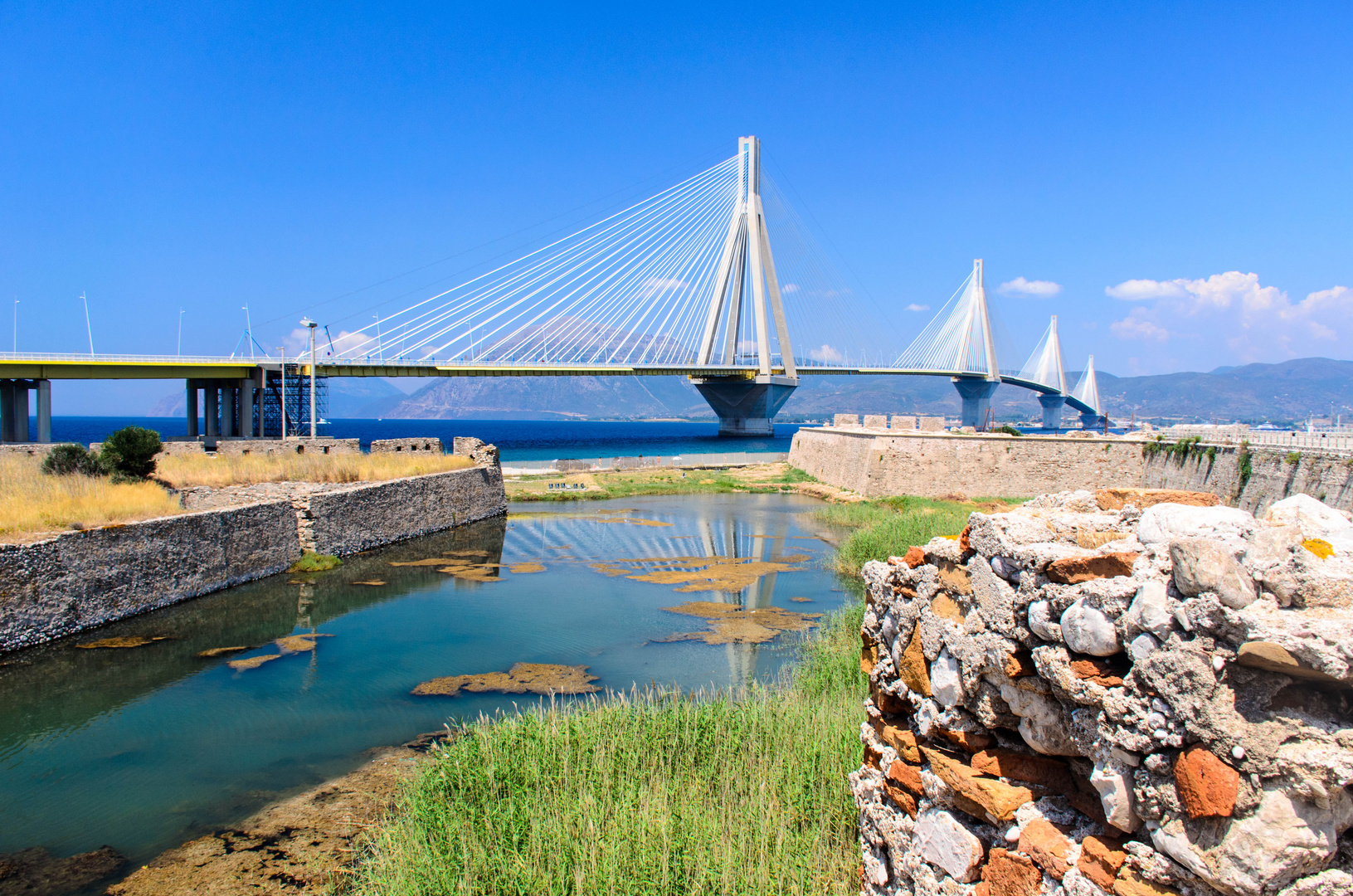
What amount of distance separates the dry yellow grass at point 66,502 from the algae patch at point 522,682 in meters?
5.21

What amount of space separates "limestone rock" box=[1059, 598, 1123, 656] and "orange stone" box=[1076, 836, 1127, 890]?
22.8 inches

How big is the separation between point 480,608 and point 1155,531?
9498 mm

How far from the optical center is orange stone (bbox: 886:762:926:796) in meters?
3.07

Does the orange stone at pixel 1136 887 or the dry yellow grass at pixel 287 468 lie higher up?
the dry yellow grass at pixel 287 468

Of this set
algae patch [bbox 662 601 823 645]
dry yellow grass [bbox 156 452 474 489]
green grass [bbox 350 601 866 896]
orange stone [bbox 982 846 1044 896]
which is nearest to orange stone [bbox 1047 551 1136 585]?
orange stone [bbox 982 846 1044 896]

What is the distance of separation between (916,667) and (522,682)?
5.33 m

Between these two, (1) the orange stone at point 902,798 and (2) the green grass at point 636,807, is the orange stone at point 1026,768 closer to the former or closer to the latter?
(1) the orange stone at point 902,798

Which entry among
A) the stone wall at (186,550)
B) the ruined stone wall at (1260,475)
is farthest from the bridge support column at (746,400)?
the stone wall at (186,550)

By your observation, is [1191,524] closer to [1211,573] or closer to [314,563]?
[1211,573]

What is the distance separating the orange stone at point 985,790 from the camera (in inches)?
105

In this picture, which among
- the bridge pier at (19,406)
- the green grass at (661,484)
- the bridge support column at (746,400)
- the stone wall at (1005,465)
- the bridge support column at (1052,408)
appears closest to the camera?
the stone wall at (1005,465)

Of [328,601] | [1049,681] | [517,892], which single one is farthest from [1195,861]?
[328,601]

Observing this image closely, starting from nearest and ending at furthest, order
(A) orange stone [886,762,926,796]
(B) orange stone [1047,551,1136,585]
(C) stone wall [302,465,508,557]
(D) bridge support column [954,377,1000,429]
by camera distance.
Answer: (B) orange stone [1047,551,1136,585] < (A) orange stone [886,762,926,796] < (C) stone wall [302,465,508,557] < (D) bridge support column [954,377,1000,429]

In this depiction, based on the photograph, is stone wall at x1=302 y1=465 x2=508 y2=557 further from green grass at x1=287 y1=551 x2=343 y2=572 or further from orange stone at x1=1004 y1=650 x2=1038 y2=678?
orange stone at x1=1004 y1=650 x2=1038 y2=678
